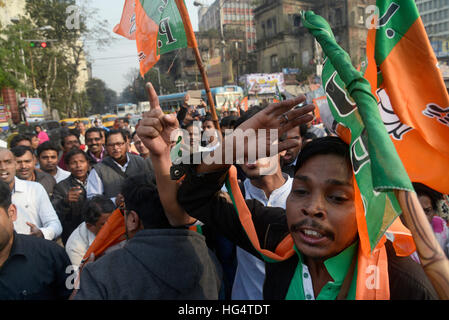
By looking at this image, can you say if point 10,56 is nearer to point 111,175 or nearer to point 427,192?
point 111,175

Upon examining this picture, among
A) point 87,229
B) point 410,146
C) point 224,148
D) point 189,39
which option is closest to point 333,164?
point 410,146

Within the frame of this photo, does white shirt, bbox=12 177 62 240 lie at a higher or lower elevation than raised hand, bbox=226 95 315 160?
lower

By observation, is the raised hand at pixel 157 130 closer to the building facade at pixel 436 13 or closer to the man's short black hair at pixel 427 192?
the man's short black hair at pixel 427 192

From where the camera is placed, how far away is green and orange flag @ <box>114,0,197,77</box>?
90.2 inches

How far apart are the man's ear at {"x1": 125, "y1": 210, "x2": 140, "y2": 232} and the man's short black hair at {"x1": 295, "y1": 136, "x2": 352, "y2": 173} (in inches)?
34.4

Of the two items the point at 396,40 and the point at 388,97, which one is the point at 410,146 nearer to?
the point at 388,97

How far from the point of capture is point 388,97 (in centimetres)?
132

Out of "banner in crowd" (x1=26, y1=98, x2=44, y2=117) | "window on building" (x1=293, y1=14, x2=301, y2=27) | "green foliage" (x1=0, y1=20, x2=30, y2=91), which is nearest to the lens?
"green foliage" (x1=0, y1=20, x2=30, y2=91)

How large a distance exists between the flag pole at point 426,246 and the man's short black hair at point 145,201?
1.10 meters

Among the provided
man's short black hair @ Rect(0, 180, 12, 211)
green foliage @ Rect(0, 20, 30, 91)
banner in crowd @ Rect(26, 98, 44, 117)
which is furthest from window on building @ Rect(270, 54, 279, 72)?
man's short black hair @ Rect(0, 180, 12, 211)

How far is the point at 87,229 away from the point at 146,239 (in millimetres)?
1432

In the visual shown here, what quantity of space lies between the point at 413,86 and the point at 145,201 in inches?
50.0

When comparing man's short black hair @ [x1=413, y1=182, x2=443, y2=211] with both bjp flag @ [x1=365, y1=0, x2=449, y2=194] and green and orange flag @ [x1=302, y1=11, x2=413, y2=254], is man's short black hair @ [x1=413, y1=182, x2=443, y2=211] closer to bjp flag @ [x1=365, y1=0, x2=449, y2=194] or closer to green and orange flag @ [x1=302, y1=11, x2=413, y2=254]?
bjp flag @ [x1=365, y1=0, x2=449, y2=194]

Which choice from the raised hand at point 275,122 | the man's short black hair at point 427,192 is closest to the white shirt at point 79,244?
the raised hand at point 275,122
